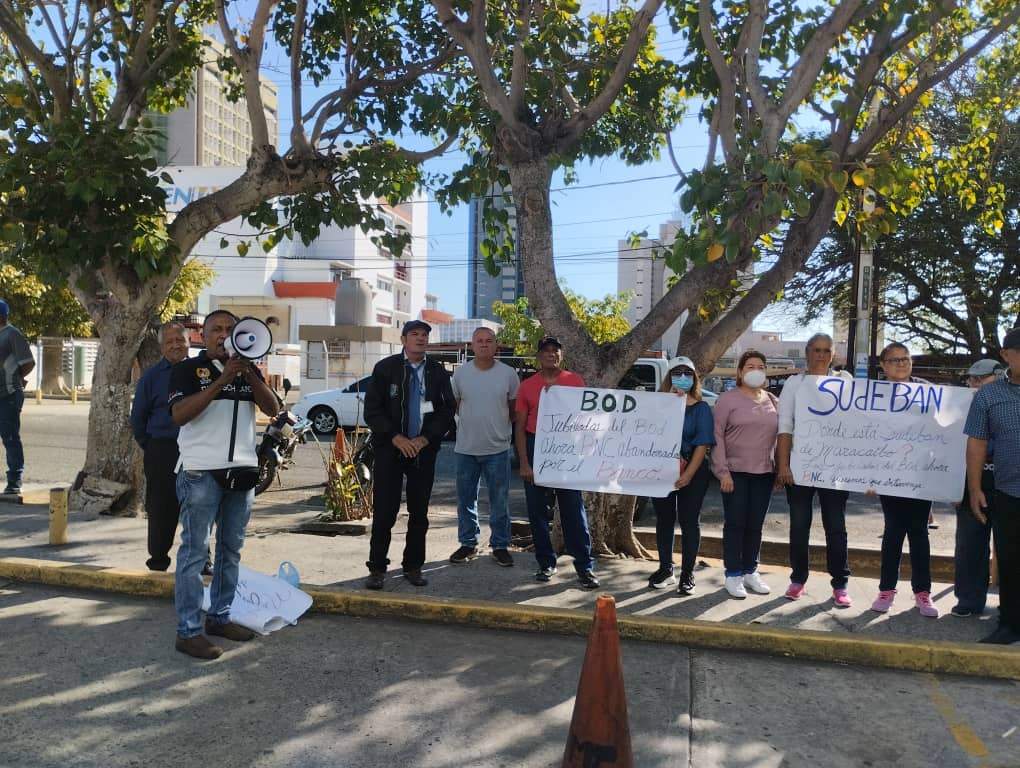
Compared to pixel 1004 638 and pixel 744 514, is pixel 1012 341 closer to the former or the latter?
pixel 1004 638

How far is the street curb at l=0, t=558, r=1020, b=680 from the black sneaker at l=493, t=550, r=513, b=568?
46.1 inches

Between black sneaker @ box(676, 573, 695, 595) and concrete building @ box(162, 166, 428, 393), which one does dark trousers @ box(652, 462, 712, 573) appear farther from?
concrete building @ box(162, 166, 428, 393)

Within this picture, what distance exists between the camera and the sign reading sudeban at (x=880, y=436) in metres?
5.76

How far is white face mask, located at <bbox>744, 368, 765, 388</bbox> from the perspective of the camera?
5.77m

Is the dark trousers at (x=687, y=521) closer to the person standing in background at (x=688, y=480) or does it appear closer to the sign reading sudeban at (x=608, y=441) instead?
the person standing in background at (x=688, y=480)

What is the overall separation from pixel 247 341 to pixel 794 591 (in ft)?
13.3

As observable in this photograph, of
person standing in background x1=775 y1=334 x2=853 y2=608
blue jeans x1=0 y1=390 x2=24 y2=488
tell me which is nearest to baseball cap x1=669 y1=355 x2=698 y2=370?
person standing in background x1=775 y1=334 x2=853 y2=608

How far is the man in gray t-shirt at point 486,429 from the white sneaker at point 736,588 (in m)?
1.70

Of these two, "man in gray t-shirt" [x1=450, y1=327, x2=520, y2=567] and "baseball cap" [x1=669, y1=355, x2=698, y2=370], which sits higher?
"baseball cap" [x1=669, y1=355, x2=698, y2=370]

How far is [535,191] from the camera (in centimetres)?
681

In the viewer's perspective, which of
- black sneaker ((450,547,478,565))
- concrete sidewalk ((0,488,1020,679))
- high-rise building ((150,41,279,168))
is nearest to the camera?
concrete sidewalk ((0,488,1020,679))

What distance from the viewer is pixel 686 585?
19.4 feet

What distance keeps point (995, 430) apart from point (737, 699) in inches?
91.2

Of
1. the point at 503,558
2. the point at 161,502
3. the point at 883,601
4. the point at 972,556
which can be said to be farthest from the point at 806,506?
the point at 161,502
